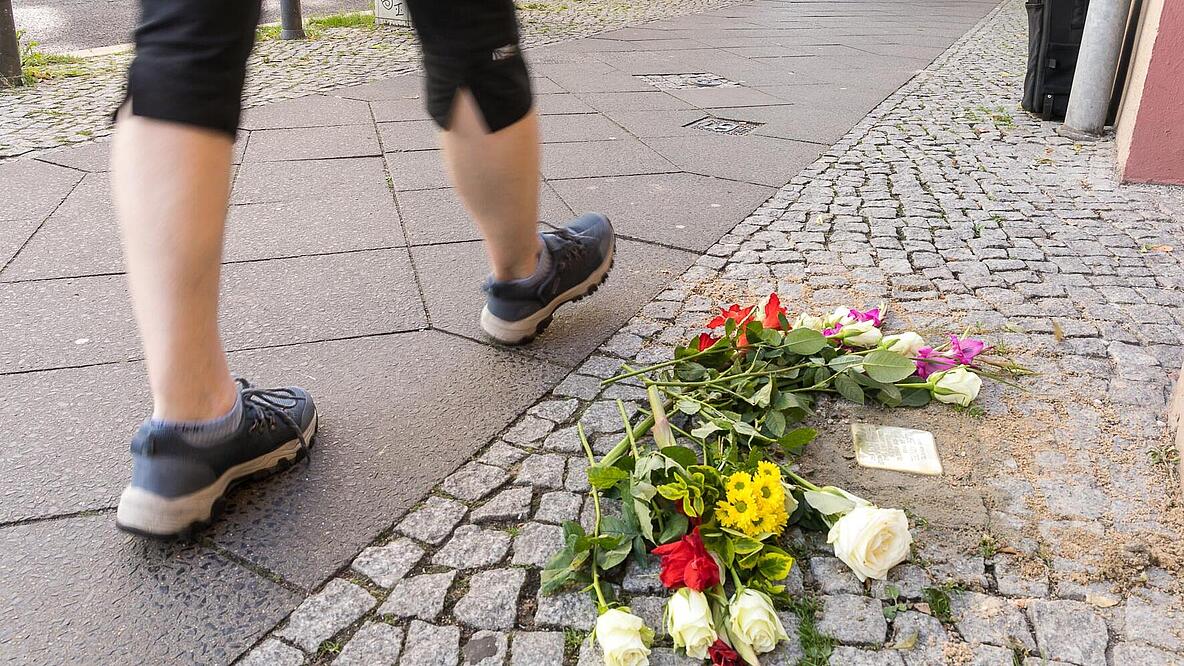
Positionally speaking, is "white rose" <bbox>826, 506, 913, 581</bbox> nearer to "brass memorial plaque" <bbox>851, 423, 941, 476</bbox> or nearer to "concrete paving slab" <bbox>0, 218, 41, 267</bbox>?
"brass memorial plaque" <bbox>851, 423, 941, 476</bbox>

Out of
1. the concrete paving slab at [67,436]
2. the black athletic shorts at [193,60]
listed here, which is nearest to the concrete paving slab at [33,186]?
the concrete paving slab at [67,436]

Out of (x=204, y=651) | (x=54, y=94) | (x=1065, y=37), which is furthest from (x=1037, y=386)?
(x=54, y=94)

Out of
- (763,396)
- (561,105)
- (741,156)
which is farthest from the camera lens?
(561,105)

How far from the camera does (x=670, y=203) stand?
3.56 meters

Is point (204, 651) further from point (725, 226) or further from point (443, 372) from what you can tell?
point (725, 226)

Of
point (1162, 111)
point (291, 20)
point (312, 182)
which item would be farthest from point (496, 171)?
point (291, 20)

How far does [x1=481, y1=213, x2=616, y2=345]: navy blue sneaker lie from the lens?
224cm

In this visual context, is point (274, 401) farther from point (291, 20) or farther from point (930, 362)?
point (291, 20)

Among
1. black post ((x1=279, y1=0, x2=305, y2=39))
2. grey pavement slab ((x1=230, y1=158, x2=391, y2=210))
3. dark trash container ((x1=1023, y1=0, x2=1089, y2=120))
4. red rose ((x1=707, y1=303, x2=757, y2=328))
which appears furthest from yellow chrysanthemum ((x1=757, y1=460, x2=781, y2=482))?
black post ((x1=279, y1=0, x2=305, y2=39))

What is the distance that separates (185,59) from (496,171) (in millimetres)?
698

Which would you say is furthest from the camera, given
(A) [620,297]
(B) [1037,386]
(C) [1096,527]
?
(A) [620,297]

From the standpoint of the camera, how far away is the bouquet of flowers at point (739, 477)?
4.50 ft

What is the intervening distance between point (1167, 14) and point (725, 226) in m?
2.10

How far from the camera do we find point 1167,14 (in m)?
3.72
